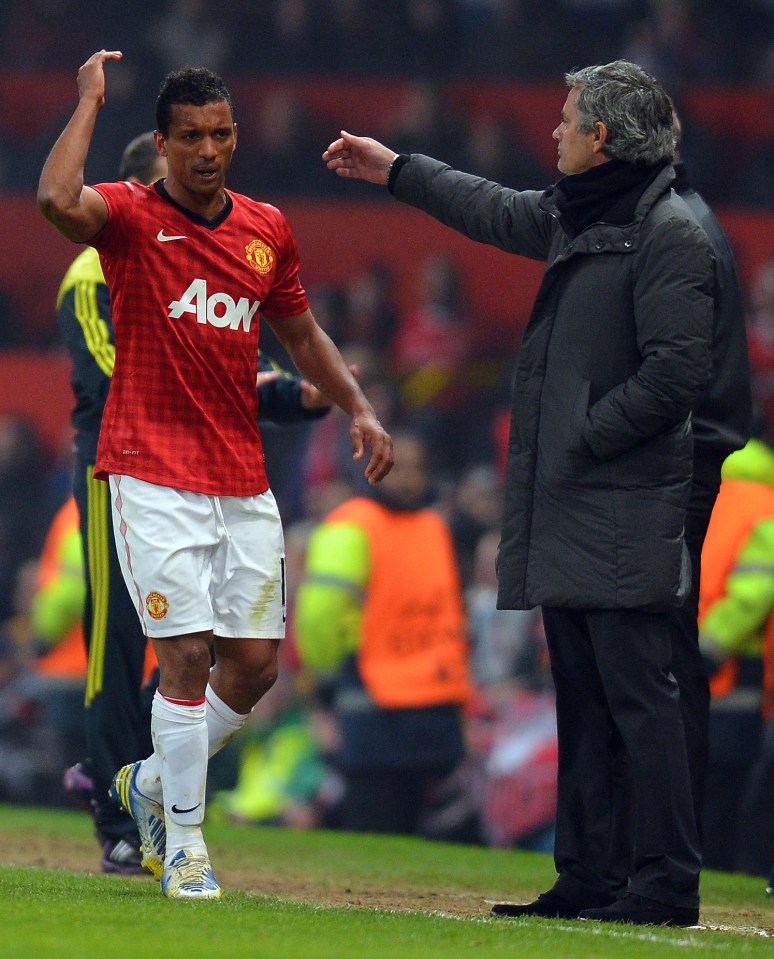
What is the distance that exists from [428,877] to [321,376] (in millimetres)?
1891

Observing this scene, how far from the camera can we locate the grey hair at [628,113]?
4434 mm

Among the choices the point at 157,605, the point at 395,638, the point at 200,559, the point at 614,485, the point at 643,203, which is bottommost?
the point at 395,638

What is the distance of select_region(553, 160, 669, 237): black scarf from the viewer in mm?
4438

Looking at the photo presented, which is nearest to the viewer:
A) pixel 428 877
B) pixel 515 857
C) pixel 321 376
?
pixel 321 376

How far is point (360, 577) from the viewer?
800 centimetres

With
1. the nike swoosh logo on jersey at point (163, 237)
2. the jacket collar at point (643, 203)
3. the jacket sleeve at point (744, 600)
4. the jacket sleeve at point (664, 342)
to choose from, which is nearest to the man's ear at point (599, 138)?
the jacket collar at point (643, 203)

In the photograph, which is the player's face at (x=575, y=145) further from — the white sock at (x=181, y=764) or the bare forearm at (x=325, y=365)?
the white sock at (x=181, y=764)

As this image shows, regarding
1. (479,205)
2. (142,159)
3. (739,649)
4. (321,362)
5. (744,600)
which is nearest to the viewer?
(479,205)

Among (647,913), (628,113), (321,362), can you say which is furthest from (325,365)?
(647,913)

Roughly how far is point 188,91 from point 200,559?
1168 millimetres

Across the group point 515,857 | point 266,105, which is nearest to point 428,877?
point 515,857

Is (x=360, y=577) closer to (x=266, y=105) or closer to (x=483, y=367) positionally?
(x=483, y=367)

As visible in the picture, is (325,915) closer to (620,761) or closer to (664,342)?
(620,761)

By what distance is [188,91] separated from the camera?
4.47 m
